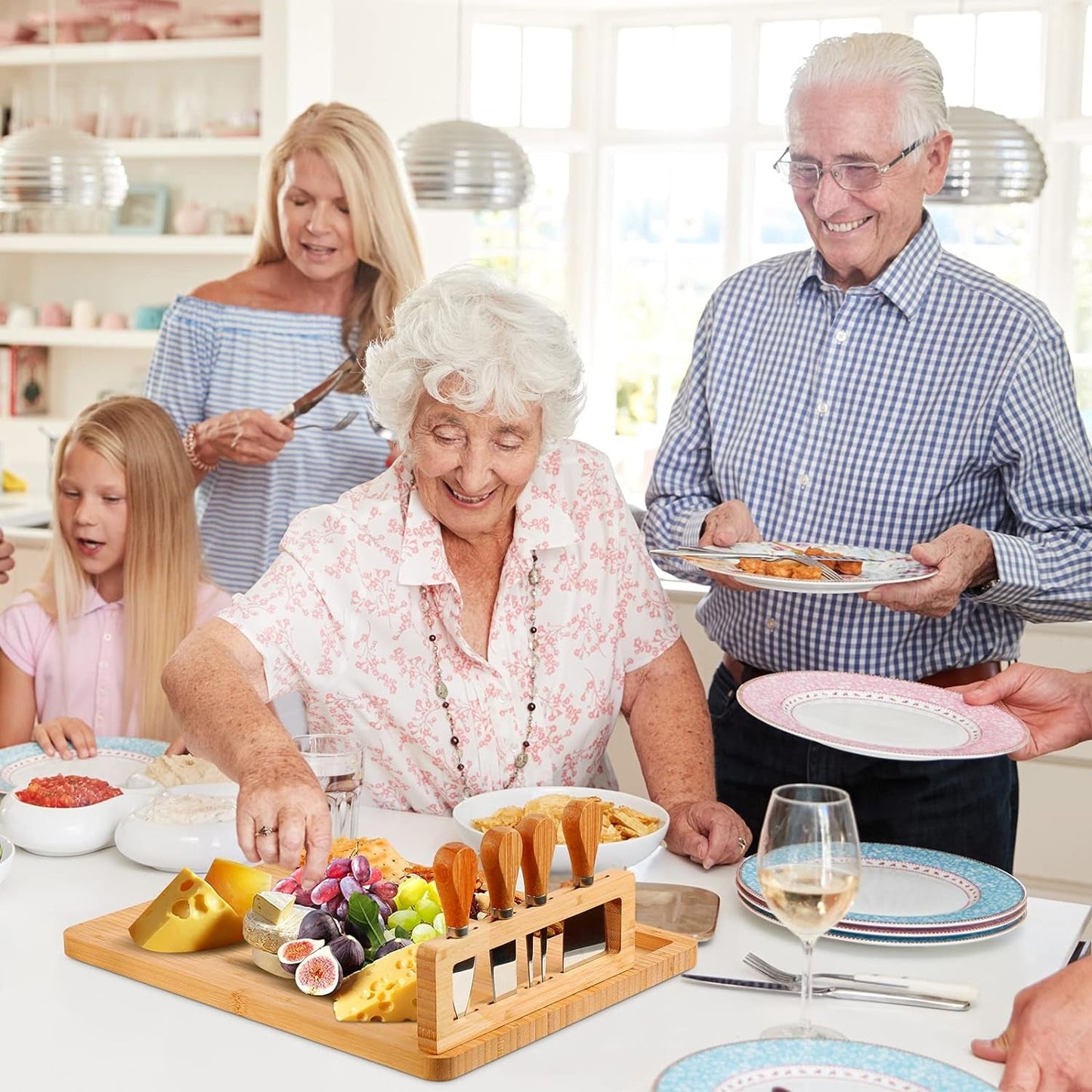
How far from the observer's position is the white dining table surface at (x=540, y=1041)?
1.24 m

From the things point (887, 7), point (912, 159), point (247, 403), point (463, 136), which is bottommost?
point (247, 403)

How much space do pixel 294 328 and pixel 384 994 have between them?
1.82 metres

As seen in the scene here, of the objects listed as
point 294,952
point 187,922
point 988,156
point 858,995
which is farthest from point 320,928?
point 988,156

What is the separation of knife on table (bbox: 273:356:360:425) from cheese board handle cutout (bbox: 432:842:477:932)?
1.56 metres

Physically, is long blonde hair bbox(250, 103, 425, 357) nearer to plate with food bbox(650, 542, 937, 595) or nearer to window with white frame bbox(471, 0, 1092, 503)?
plate with food bbox(650, 542, 937, 595)

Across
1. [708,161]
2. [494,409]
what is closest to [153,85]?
[708,161]

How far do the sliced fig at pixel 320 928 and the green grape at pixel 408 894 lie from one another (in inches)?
2.6

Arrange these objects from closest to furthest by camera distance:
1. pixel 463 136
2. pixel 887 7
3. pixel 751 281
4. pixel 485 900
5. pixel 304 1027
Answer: pixel 304 1027
pixel 485 900
pixel 751 281
pixel 463 136
pixel 887 7

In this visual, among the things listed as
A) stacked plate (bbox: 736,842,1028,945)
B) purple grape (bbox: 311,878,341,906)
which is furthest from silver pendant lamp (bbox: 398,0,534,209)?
purple grape (bbox: 311,878,341,906)

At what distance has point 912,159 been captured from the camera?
6.97 ft

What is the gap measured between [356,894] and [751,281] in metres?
1.38

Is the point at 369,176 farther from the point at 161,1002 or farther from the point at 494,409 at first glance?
the point at 161,1002

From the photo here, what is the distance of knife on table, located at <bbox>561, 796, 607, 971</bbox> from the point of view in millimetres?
1388

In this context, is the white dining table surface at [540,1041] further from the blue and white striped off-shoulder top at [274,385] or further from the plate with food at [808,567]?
the blue and white striped off-shoulder top at [274,385]
